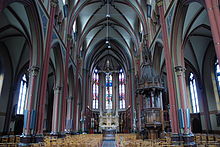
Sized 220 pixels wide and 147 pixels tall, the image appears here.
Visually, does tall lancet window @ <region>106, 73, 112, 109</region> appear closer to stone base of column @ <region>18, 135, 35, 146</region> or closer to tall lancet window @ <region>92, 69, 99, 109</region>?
tall lancet window @ <region>92, 69, 99, 109</region>

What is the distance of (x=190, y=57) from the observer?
21484 mm

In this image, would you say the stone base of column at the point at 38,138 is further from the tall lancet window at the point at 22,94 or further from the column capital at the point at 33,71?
the tall lancet window at the point at 22,94

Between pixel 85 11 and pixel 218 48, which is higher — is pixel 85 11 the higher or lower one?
the higher one

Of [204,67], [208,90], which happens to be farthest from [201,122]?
[204,67]

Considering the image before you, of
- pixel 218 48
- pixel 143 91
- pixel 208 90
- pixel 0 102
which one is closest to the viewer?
pixel 218 48

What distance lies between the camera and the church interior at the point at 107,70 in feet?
39.4

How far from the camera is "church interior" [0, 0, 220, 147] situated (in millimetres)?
12000

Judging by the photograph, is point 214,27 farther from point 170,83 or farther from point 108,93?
point 108,93

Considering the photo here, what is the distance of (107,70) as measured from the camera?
110 ft

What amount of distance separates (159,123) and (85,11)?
62.7 feet

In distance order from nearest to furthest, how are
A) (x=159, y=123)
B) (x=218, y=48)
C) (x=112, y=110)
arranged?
1. (x=218, y=48)
2. (x=159, y=123)
3. (x=112, y=110)

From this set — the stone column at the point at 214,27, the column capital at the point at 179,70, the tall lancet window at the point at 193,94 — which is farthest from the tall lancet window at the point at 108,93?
the stone column at the point at 214,27

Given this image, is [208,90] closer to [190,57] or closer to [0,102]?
[190,57]

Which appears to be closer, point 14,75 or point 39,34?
point 39,34
